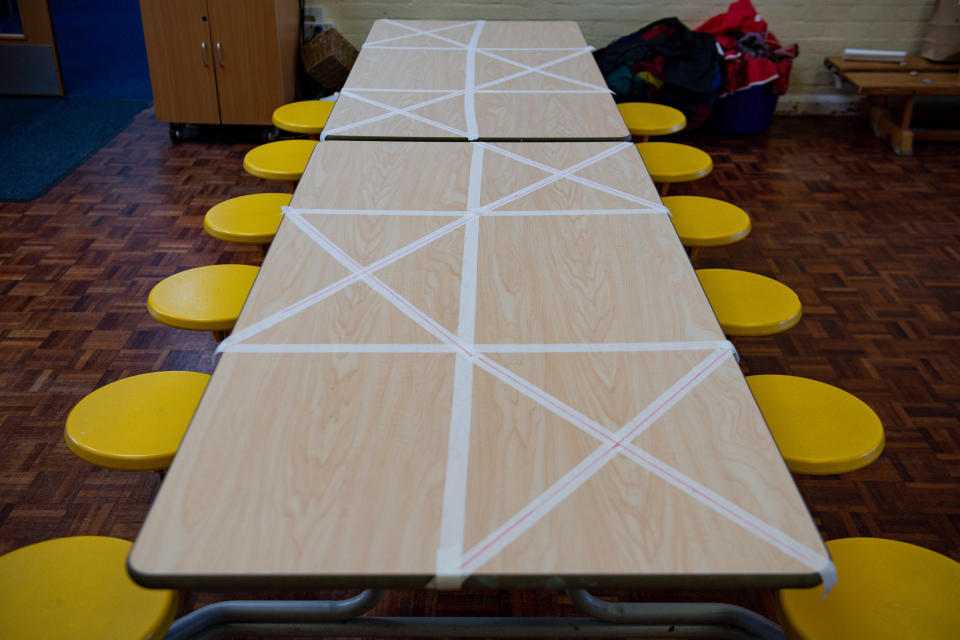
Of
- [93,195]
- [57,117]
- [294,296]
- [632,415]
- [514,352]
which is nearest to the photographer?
[632,415]

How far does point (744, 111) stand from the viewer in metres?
5.26

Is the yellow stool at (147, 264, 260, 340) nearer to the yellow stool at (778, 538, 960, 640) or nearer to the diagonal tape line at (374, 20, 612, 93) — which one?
the yellow stool at (778, 538, 960, 640)

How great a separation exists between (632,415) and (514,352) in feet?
0.97

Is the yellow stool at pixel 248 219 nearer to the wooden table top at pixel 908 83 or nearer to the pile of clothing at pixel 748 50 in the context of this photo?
the pile of clothing at pixel 748 50

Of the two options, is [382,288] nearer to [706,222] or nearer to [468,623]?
[468,623]

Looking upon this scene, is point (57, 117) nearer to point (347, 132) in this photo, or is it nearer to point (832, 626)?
point (347, 132)

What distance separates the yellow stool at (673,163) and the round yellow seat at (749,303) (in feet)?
2.32

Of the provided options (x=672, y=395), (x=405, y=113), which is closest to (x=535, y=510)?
(x=672, y=395)

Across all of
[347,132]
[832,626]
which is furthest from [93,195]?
[832,626]

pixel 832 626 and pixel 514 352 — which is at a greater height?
pixel 514 352

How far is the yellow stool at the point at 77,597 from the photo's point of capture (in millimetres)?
1438

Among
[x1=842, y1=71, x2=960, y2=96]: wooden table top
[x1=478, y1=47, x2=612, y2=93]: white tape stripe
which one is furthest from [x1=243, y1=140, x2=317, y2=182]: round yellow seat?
[x1=842, y1=71, x2=960, y2=96]: wooden table top

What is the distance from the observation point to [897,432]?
276 cm

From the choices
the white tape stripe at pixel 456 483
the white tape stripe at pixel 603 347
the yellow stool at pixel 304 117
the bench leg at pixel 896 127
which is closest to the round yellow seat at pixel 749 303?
the white tape stripe at pixel 603 347
